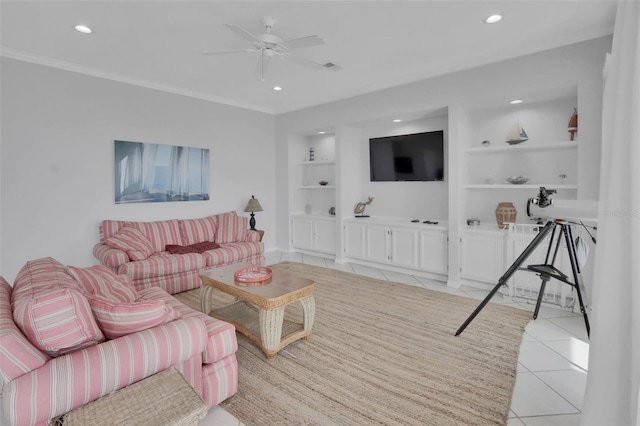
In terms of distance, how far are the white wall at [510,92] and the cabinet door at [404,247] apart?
674 mm

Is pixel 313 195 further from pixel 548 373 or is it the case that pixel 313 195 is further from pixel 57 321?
pixel 57 321

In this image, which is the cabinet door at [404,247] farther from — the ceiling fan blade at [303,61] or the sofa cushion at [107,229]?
the sofa cushion at [107,229]

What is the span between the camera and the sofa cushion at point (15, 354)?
4.09ft

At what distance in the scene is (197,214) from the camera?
513cm

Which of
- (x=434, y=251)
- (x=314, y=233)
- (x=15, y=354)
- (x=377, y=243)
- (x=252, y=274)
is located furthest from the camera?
(x=314, y=233)

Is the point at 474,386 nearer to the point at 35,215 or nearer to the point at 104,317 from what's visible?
the point at 104,317

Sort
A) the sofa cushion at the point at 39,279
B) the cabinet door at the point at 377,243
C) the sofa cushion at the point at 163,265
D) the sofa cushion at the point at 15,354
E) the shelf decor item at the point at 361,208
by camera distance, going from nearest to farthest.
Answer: the sofa cushion at the point at 15,354
the sofa cushion at the point at 39,279
the sofa cushion at the point at 163,265
the cabinet door at the point at 377,243
the shelf decor item at the point at 361,208

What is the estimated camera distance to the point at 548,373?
2.21 metres

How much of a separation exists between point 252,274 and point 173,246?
206 centimetres

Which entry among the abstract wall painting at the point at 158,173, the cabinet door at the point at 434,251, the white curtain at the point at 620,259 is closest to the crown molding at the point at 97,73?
the abstract wall painting at the point at 158,173

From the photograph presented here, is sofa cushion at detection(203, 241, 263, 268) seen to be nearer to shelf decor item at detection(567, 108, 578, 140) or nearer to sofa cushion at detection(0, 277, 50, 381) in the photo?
sofa cushion at detection(0, 277, 50, 381)

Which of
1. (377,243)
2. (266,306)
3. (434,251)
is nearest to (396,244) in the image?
(377,243)

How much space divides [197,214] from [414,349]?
153 inches

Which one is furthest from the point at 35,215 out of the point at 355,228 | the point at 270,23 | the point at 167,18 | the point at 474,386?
the point at 474,386
